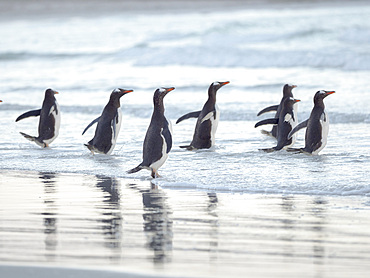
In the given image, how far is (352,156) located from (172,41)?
16804mm

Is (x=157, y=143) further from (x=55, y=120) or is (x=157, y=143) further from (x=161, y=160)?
(x=55, y=120)

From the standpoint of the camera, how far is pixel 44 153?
252 inches

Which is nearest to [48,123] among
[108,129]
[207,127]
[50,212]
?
[108,129]

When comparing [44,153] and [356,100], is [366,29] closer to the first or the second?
[356,100]

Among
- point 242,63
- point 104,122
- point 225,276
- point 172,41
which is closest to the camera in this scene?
Result: point 225,276

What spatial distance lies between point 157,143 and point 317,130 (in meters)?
1.64

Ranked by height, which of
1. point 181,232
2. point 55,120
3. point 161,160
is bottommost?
point 181,232

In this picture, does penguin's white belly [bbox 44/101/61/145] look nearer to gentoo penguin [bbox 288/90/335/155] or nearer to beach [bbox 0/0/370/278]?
beach [bbox 0/0/370/278]

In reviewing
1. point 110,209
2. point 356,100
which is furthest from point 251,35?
point 110,209

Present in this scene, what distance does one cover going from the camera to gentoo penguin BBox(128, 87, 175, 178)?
17.0 ft

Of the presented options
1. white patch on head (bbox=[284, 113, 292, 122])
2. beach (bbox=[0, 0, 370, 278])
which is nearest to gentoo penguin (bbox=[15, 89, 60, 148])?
beach (bbox=[0, 0, 370, 278])

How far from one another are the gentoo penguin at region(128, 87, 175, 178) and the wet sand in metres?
0.39

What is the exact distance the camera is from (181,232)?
350 centimetres

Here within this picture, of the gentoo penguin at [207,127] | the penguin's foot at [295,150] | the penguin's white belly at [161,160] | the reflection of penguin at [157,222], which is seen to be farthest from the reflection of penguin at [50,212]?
the penguin's foot at [295,150]
